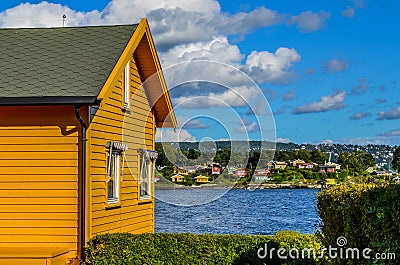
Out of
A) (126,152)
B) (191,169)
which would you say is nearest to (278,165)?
(191,169)

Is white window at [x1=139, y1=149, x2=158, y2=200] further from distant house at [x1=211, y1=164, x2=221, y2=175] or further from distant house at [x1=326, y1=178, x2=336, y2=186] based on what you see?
distant house at [x1=326, y1=178, x2=336, y2=186]

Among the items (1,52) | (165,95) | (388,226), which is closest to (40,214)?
(1,52)

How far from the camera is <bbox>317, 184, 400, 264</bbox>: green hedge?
596 centimetres

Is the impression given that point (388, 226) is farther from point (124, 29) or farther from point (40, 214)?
point (124, 29)

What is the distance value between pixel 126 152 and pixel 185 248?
3974mm

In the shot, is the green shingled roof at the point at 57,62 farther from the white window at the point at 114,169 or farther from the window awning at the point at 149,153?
the window awning at the point at 149,153

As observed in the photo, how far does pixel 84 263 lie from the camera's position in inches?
460

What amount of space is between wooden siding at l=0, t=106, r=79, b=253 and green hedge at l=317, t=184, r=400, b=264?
523 cm

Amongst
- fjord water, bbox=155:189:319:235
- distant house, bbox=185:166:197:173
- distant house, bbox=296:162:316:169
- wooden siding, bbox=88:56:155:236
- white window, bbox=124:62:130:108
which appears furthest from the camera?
fjord water, bbox=155:189:319:235

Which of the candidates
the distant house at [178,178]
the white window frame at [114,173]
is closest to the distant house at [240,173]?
the distant house at [178,178]

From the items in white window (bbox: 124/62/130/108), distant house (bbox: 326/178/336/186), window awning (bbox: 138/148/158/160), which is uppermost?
white window (bbox: 124/62/130/108)

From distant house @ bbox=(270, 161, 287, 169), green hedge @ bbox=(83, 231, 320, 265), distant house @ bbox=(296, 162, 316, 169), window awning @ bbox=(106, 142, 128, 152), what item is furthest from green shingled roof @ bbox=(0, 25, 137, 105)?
distant house @ bbox=(270, 161, 287, 169)

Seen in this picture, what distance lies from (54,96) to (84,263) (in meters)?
3.16

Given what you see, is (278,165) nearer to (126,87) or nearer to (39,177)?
(126,87)
